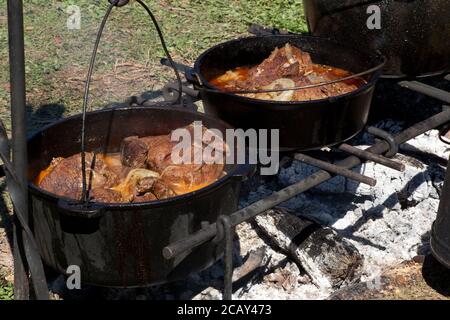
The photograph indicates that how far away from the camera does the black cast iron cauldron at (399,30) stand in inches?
178

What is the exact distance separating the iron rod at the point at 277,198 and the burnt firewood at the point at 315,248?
2.00 ft

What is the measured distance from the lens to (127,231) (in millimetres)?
2986

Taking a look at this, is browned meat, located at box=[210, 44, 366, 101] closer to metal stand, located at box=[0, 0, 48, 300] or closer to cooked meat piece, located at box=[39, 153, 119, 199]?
cooked meat piece, located at box=[39, 153, 119, 199]

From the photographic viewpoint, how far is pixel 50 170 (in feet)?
11.2

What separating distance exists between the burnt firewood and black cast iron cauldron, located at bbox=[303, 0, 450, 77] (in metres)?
1.35

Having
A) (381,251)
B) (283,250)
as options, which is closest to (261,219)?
(283,250)

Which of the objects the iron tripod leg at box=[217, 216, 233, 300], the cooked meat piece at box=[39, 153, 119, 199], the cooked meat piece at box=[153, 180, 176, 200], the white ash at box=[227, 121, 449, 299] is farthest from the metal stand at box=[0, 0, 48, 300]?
the white ash at box=[227, 121, 449, 299]

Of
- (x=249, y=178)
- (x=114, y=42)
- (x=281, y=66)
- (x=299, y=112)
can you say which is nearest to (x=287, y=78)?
(x=281, y=66)

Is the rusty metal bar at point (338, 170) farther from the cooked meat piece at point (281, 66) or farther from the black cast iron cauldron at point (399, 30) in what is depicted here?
the black cast iron cauldron at point (399, 30)

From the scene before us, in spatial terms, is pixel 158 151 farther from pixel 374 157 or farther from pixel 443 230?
pixel 443 230

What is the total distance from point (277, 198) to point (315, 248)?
2.85 ft

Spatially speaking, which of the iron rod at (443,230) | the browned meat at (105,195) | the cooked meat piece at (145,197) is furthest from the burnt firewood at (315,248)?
the browned meat at (105,195)
